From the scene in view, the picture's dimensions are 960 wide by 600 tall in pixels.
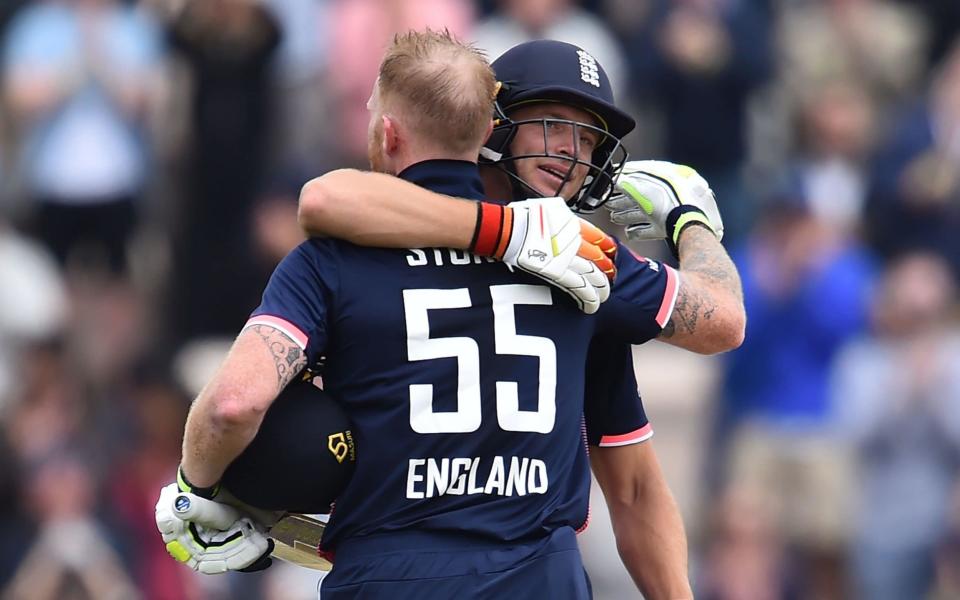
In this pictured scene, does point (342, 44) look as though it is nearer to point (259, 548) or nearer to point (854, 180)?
point (854, 180)

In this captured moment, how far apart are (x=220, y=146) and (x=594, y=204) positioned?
5674 mm

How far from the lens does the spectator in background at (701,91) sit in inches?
414

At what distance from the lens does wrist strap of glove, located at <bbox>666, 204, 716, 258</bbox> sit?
4.71m

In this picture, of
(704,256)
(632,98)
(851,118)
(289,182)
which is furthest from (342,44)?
(704,256)

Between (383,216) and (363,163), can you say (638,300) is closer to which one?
(383,216)

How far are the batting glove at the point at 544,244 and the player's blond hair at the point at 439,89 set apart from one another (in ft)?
0.59

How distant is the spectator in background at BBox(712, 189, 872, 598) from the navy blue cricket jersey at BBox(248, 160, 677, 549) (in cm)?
564

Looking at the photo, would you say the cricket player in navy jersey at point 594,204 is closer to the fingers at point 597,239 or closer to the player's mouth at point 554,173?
the player's mouth at point 554,173

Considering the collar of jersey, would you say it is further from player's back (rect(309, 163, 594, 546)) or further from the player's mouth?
the player's mouth

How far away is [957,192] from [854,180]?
0.59m

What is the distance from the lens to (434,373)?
412cm

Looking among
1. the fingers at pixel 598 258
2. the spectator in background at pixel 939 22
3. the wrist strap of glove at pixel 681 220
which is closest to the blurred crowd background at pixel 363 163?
the spectator in background at pixel 939 22

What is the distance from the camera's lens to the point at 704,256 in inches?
182

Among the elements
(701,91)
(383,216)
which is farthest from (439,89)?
(701,91)
